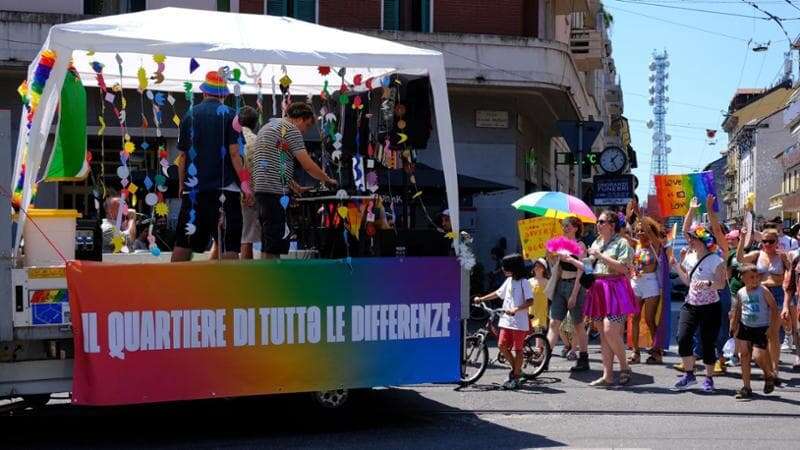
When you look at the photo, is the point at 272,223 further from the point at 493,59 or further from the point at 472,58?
the point at 493,59

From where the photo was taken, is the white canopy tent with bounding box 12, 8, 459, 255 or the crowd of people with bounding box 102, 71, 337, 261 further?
the crowd of people with bounding box 102, 71, 337, 261

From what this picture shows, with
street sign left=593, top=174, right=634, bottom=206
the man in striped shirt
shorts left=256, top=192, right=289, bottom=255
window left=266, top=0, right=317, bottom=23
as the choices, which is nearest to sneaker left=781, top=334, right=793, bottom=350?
street sign left=593, top=174, right=634, bottom=206

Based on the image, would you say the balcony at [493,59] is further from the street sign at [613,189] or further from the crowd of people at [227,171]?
the crowd of people at [227,171]

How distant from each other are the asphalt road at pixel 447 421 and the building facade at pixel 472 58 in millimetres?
9376

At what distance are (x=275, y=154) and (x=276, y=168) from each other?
12 centimetres

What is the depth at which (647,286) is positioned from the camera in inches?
517

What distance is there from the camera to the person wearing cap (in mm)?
8758

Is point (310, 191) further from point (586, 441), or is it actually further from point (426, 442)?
point (586, 441)

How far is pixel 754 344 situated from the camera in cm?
1028

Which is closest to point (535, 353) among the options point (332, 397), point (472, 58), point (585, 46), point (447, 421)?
point (447, 421)

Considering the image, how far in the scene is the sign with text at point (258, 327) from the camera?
24.3ft

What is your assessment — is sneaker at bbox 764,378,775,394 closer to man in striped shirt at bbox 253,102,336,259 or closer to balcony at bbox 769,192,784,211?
man in striped shirt at bbox 253,102,336,259

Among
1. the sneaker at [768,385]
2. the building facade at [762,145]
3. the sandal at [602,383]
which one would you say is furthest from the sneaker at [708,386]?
the building facade at [762,145]

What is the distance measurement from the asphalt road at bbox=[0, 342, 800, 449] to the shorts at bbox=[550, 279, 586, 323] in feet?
4.38
